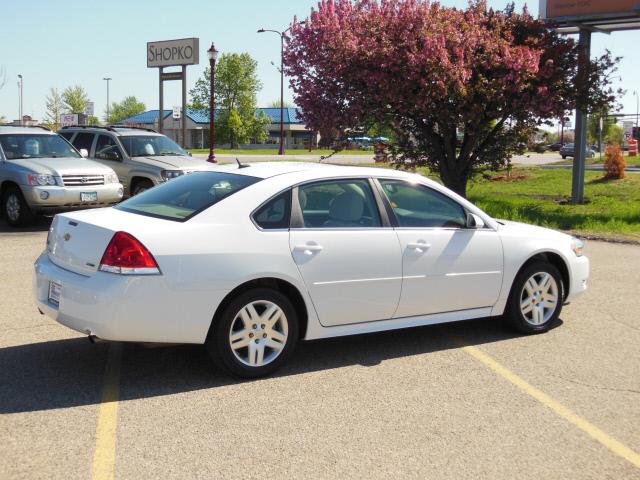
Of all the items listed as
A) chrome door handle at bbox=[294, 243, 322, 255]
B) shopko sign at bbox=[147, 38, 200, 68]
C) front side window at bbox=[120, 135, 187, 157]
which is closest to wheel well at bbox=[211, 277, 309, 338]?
chrome door handle at bbox=[294, 243, 322, 255]

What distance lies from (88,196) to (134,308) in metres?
9.27

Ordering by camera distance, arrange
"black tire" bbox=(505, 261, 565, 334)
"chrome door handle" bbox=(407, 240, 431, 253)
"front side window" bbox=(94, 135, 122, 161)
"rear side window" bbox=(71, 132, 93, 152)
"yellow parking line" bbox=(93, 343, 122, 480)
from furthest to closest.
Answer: "rear side window" bbox=(71, 132, 93, 152) < "front side window" bbox=(94, 135, 122, 161) < "black tire" bbox=(505, 261, 565, 334) < "chrome door handle" bbox=(407, 240, 431, 253) < "yellow parking line" bbox=(93, 343, 122, 480)

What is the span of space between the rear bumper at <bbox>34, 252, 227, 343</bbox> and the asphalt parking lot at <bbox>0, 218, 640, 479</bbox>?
42cm

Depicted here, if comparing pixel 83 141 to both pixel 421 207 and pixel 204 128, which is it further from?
pixel 204 128

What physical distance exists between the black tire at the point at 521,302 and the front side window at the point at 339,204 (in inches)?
59.9

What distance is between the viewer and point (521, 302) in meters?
6.42

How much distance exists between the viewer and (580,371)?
18.1 ft

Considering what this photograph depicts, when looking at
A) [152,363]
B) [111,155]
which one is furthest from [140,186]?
[152,363]

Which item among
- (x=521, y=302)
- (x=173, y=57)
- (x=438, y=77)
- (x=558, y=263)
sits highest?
(x=173, y=57)

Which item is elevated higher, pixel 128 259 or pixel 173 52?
pixel 173 52

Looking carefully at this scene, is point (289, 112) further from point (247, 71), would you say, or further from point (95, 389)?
point (95, 389)

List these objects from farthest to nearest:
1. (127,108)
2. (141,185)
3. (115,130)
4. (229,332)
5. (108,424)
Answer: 1. (127,108)
2. (115,130)
3. (141,185)
4. (229,332)
5. (108,424)

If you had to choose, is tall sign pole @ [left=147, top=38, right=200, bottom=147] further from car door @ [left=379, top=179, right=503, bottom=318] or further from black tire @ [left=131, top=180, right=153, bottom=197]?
car door @ [left=379, top=179, right=503, bottom=318]

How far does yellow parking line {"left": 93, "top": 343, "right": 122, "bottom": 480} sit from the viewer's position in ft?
12.2
